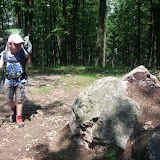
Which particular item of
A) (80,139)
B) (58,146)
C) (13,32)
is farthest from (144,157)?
(13,32)

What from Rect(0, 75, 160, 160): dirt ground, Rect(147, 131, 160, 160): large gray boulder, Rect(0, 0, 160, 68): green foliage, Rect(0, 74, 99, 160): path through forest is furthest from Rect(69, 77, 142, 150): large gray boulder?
Rect(0, 0, 160, 68): green foliage

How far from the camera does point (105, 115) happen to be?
3.04 metres

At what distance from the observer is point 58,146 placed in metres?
3.25

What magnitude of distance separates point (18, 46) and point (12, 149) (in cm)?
203

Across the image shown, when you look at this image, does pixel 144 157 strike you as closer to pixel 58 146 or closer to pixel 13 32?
pixel 58 146

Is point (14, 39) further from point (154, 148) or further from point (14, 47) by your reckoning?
point (154, 148)

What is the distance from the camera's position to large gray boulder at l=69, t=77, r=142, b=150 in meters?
2.82

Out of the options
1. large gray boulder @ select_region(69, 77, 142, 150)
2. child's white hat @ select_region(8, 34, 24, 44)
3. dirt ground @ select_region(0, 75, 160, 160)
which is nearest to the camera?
large gray boulder @ select_region(69, 77, 142, 150)

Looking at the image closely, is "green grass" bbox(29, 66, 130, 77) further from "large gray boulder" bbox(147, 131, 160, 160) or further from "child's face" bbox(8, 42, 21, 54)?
"large gray boulder" bbox(147, 131, 160, 160)

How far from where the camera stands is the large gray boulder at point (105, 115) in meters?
Answer: 2.82

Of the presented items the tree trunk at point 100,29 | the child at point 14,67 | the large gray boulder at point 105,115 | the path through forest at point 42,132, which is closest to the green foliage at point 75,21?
the tree trunk at point 100,29

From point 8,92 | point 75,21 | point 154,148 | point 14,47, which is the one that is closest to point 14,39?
point 14,47

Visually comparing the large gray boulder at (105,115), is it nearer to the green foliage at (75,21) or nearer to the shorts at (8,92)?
the shorts at (8,92)

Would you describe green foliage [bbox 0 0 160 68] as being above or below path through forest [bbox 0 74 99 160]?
above
